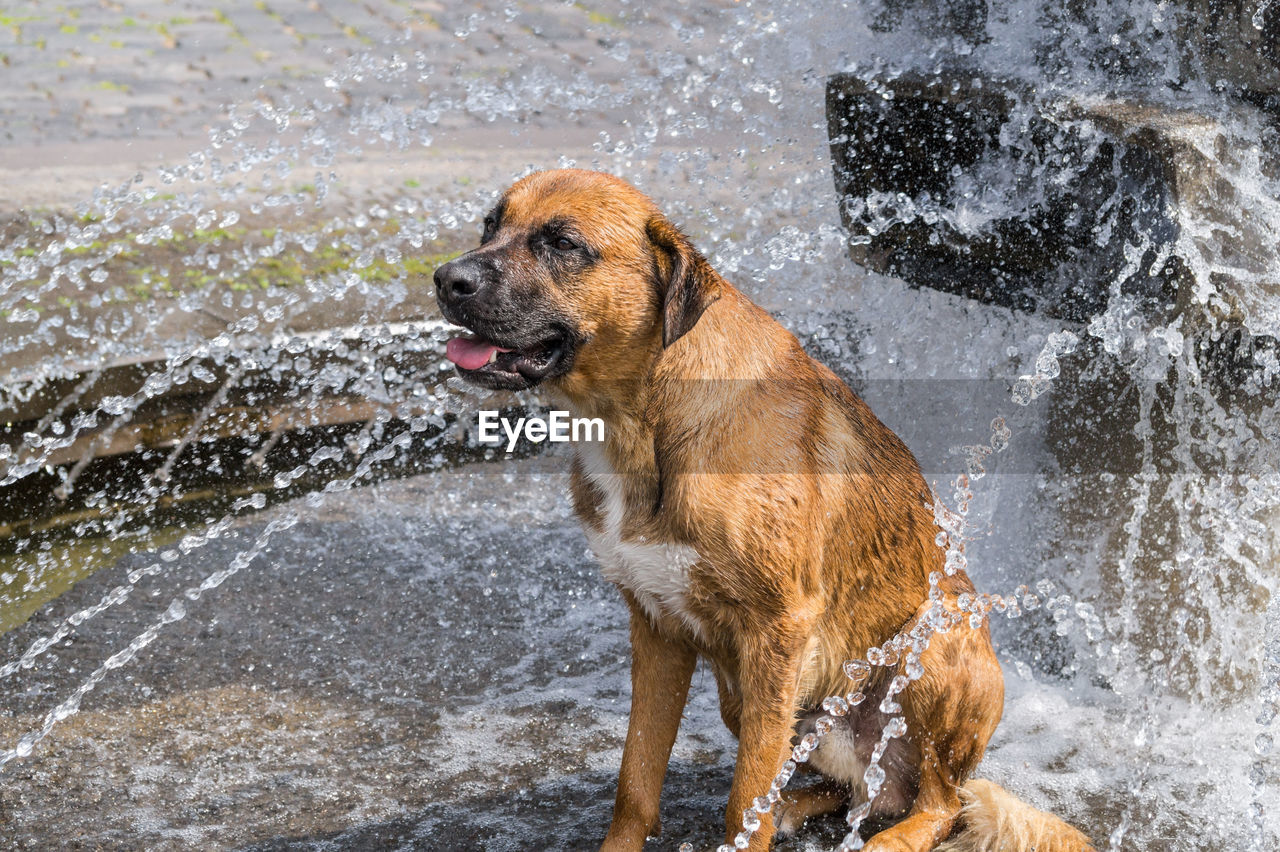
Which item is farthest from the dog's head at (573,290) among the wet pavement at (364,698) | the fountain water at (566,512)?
the wet pavement at (364,698)

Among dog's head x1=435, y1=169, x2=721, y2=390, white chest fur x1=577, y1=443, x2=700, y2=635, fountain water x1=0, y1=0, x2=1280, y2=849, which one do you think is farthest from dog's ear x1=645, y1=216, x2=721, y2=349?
fountain water x1=0, y1=0, x2=1280, y2=849

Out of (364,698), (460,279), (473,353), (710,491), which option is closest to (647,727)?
(710,491)

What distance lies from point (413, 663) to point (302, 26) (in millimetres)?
10880

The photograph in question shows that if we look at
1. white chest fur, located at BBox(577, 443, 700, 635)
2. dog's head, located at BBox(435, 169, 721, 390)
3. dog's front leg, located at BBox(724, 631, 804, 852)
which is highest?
dog's head, located at BBox(435, 169, 721, 390)

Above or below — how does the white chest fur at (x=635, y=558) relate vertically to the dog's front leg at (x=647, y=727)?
above

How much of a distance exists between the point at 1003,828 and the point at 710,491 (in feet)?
3.89

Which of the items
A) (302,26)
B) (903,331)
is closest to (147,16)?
(302,26)

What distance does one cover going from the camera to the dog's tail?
3.13 metres

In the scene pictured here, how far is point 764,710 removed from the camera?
2965mm

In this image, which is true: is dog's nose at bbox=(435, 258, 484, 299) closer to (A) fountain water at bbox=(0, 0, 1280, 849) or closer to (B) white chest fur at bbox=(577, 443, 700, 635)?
(B) white chest fur at bbox=(577, 443, 700, 635)

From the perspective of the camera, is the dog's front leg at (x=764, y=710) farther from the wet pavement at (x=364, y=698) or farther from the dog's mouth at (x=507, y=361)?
the dog's mouth at (x=507, y=361)

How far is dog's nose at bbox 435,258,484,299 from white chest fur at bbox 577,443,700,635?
1.65 ft

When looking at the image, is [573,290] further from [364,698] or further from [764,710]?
[364,698]

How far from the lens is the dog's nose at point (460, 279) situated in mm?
2893
